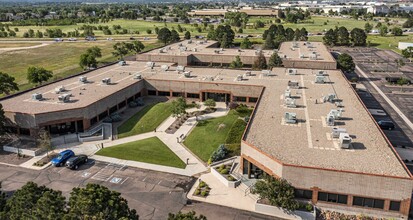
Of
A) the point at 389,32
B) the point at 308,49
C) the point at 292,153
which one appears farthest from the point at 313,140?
the point at 389,32

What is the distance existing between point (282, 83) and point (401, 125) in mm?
23702

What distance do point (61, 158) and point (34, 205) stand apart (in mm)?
20744

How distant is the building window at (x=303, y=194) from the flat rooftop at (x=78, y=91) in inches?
1522

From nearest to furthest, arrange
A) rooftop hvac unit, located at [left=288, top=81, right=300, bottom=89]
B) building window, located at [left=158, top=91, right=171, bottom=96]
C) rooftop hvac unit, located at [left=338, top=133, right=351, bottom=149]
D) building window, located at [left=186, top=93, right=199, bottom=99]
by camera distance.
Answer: rooftop hvac unit, located at [left=338, top=133, right=351, bottom=149] → rooftop hvac unit, located at [left=288, top=81, right=300, bottom=89] → building window, located at [left=186, top=93, right=199, bottom=99] → building window, located at [left=158, top=91, right=171, bottom=96]

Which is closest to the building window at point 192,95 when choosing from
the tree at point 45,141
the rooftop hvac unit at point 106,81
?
the rooftop hvac unit at point 106,81

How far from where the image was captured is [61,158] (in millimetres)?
51406

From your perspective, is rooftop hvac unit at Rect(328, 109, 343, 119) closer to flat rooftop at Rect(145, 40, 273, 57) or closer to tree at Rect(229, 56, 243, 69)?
tree at Rect(229, 56, 243, 69)

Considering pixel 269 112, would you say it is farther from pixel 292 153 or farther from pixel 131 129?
pixel 131 129

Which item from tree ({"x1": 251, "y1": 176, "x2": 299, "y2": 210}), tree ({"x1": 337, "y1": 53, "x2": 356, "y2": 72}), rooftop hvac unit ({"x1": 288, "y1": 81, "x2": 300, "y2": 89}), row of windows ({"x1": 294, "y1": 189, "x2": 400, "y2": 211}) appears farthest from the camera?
tree ({"x1": 337, "y1": 53, "x2": 356, "y2": 72})

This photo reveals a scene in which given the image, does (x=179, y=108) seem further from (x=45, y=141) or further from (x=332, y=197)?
(x=332, y=197)

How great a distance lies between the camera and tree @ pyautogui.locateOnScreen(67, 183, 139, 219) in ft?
95.7

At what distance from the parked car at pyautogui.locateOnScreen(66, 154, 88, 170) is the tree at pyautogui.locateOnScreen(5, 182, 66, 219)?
16642mm

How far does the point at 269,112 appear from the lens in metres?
56.1

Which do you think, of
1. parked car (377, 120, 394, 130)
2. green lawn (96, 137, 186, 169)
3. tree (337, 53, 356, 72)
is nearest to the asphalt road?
green lawn (96, 137, 186, 169)
